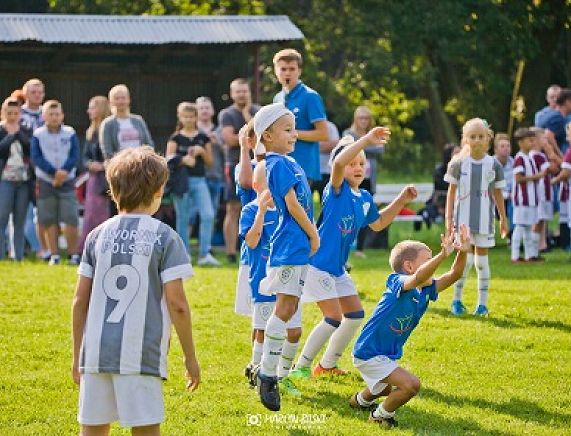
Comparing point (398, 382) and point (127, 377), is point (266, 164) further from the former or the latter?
point (127, 377)

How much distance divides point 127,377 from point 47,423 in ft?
6.64

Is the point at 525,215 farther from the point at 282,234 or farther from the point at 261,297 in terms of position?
the point at 282,234

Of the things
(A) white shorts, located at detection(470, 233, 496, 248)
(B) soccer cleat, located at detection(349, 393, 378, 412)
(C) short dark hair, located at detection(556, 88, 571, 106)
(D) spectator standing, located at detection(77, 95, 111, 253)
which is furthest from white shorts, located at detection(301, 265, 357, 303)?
(C) short dark hair, located at detection(556, 88, 571, 106)

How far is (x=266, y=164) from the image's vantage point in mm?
8047

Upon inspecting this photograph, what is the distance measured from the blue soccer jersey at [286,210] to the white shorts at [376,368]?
0.76m

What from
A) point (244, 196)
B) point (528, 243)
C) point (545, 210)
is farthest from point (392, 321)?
point (545, 210)

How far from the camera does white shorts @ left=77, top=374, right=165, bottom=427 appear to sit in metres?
5.83

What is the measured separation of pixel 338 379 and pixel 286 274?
131 centimetres

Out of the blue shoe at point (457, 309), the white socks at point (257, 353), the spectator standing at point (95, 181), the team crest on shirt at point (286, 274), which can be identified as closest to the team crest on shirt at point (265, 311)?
the white socks at point (257, 353)

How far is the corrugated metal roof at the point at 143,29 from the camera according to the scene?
19250 mm

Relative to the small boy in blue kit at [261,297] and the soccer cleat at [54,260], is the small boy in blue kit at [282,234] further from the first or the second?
the soccer cleat at [54,260]

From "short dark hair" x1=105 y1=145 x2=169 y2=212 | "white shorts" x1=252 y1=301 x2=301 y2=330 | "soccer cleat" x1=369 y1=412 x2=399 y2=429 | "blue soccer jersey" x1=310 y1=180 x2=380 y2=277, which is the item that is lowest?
"soccer cleat" x1=369 y1=412 x2=399 y2=429

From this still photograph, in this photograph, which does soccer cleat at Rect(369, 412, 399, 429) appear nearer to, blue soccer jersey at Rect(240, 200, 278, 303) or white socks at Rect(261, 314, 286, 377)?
white socks at Rect(261, 314, 286, 377)

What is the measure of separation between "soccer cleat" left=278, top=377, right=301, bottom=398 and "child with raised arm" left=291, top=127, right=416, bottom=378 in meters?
0.40
